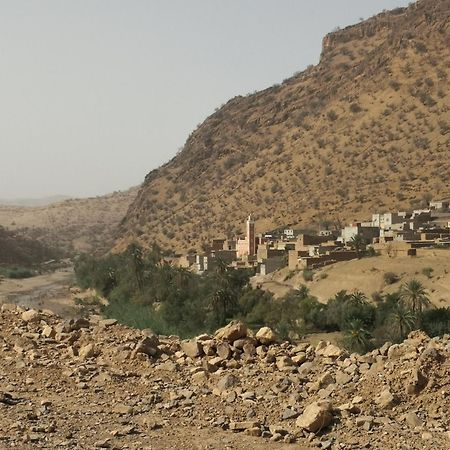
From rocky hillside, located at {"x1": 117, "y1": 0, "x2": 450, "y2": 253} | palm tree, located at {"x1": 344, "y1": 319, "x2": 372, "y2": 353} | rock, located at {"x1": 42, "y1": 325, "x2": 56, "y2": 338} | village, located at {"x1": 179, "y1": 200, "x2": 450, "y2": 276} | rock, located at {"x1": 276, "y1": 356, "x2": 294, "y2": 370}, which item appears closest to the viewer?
rock, located at {"x1": 276, "y1": 356, "x2": 294, "y2": 370}

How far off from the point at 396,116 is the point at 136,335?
5383 cm

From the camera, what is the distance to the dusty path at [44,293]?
3756 cm

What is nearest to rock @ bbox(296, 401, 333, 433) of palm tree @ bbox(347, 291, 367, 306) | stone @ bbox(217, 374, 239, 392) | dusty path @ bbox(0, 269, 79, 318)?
stone @ bbox(217, 374, 239, 392)

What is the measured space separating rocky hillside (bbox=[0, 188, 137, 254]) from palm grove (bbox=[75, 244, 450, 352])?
5456 centimetres

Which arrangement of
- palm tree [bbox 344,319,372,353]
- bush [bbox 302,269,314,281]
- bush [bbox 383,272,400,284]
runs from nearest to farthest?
palm tree [bbox 344,319,372,353], bush [bbox 383,272,400,284], bush [bbox 302,269,314,281]

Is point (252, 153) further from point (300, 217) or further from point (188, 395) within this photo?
point (188, 395)

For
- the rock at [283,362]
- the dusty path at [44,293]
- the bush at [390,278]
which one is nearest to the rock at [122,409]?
the rock at [283,362]

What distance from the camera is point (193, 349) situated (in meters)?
9.02

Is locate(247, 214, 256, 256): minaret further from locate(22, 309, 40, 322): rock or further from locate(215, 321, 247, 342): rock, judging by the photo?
locate(215, 321, 247, 342): rock

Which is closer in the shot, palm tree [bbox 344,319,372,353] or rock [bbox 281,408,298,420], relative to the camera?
rock [bbox 281,408,298,420]

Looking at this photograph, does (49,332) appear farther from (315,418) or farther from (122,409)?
(315,418)

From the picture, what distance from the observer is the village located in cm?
3284

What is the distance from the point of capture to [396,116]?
60.0 metres

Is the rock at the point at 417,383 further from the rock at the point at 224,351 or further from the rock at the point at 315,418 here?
the rock at the point at 224,351
